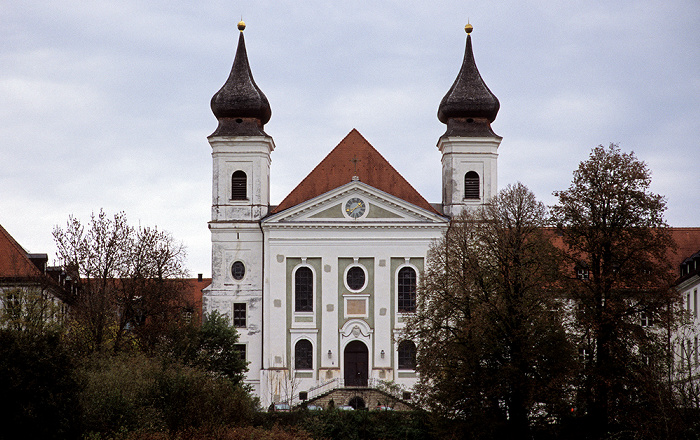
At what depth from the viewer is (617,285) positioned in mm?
40156

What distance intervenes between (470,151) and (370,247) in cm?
820

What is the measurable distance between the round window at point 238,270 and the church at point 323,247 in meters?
0.06

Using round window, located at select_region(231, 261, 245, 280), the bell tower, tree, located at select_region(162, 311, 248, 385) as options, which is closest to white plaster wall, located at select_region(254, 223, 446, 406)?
the bell tower

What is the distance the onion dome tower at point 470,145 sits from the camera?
2517 inches

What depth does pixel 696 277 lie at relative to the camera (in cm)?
5494

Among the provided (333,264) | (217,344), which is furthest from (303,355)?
(217,344)

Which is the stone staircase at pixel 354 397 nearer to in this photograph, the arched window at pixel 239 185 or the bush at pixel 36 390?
the arched window at pixel 239 185

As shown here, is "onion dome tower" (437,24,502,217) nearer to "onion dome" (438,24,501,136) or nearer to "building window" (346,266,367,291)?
"onion dome" (438,24,501,136)

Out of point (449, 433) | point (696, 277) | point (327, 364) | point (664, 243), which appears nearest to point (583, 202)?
point (664, 243)

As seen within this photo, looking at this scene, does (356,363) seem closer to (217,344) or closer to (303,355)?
(303,355)

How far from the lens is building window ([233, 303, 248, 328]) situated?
63.3 metres

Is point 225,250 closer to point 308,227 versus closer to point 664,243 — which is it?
point 308,227

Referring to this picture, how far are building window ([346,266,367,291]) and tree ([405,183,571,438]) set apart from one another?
17.0 m

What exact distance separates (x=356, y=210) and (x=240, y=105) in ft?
30.4
